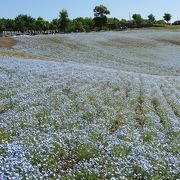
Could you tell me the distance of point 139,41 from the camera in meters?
86.6

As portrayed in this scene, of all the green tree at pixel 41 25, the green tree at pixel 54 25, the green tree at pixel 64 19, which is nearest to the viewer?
the green tree at pixel 64 19

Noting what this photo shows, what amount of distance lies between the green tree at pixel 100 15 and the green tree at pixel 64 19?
23.6 metres

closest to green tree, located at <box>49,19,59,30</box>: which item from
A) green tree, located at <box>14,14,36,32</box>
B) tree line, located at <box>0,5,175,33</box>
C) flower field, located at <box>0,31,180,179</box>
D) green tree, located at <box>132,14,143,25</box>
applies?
tree line, located at <box>0,5,175,33</box>

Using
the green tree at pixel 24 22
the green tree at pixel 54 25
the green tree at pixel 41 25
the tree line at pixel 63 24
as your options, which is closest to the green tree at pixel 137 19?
the tree line at pixel 63 24

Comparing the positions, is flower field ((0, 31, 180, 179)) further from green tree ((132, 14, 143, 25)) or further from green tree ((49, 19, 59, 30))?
Answer: green tree ((132, 14, 143, 25))

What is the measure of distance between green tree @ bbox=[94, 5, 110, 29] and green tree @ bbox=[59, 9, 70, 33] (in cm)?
2362

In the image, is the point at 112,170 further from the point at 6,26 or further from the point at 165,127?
the point at 6,26

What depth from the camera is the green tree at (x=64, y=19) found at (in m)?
133

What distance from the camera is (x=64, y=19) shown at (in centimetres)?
13350

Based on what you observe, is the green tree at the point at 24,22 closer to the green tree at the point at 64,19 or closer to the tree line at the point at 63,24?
the tree line at the point at 63,24

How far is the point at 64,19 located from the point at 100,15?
30099 mm

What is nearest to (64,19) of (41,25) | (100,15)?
(41,25)

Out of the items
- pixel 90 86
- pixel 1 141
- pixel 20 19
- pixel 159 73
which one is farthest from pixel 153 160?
pixel 20 19

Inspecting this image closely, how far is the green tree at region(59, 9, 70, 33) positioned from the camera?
133m
